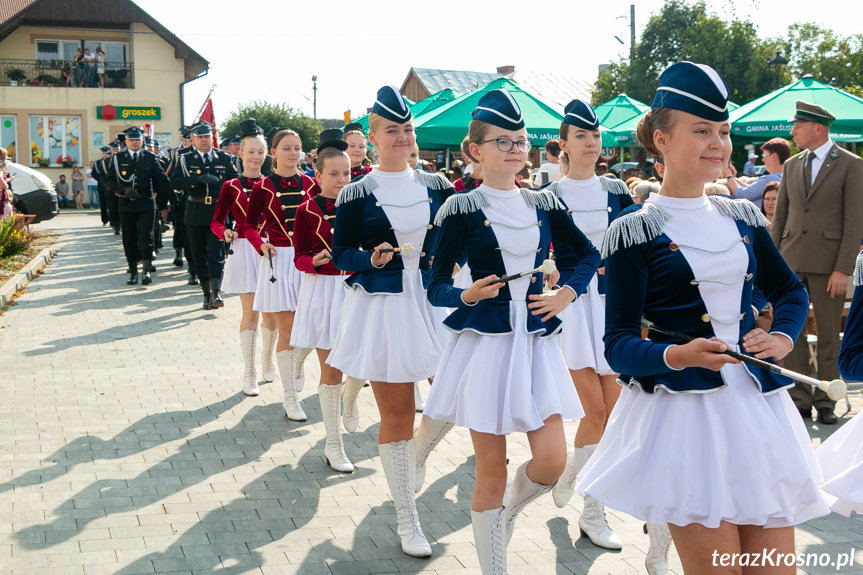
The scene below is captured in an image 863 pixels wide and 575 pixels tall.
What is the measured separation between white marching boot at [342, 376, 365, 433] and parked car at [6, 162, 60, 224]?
2226cm

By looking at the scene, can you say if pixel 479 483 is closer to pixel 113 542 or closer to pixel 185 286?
pixel 113 542

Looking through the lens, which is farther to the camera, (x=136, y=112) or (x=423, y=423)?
(x=136, y=112)

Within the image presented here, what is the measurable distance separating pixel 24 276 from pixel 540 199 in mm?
13686

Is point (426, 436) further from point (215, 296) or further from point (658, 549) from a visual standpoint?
point (215, 296)

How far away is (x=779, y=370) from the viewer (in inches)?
102

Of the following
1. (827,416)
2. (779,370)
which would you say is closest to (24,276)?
(827,416)

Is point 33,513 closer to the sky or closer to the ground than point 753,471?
closer to the ground

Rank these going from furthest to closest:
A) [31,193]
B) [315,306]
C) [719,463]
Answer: [31,193] < [315,306] < [719,463]

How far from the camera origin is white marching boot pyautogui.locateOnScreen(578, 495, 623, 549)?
476 centimetres

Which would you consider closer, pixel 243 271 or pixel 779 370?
pixel 779 370

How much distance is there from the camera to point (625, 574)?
14.5ft

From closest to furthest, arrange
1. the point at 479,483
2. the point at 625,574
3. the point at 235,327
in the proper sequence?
the point at 479,483 → the point at 625,574 → the point at 235,327

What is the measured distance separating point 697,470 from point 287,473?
12.7 ft

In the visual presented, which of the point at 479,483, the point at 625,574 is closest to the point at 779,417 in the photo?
the point at 479,483
